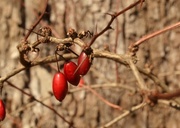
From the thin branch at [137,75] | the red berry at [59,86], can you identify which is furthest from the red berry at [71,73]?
the thin branch at [137,75]

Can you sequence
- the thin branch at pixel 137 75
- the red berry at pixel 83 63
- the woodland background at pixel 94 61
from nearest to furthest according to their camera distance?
the red berry at pixel 83 63
the thin branch at pixel 137 75
the woodland background at pixel 94 61

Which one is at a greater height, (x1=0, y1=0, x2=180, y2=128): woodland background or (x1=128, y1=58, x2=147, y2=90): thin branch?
(x1=0, y1=0, x2=180, y2=128): woodland background

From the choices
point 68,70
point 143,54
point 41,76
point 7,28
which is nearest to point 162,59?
point 143,54

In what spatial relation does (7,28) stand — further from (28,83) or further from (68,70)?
(68,70)

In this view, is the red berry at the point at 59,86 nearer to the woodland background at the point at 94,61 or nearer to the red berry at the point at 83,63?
the red berry at the point at 83,63

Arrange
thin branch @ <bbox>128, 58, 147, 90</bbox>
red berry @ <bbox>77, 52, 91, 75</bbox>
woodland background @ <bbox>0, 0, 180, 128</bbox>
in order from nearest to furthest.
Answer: red berry @ <bbox>77, 52, 91, 75</bbox>, thin branch @ <bbox>128, 58, 147, 90</bbox>, woodland background @ <bbox>0, 0, 180, 128</bbox>

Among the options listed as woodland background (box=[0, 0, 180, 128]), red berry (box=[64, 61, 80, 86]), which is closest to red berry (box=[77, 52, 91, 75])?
red berry (box=[64, 61, 80, 86])

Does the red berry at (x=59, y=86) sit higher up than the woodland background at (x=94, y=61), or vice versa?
the woodland background at (x=94, y=61)

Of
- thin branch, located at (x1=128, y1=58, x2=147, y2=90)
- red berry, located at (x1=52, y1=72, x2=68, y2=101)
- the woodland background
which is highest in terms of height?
the woodland background

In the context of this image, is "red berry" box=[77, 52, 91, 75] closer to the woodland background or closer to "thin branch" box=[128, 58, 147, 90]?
"thin branch" box=[128, 58, 147, 90]
